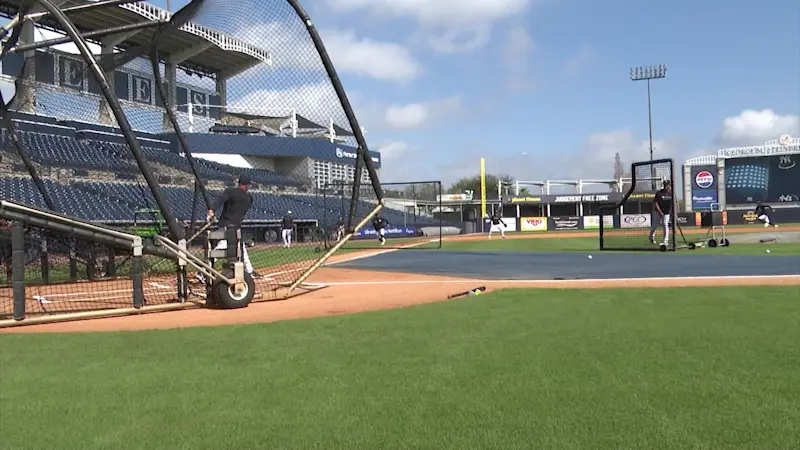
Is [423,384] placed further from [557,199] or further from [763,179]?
[557,199]

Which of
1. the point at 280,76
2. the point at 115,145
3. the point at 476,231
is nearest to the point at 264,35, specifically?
the point at 280,76

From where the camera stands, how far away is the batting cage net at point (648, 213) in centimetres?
1620

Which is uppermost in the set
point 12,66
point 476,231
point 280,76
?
point 12,66

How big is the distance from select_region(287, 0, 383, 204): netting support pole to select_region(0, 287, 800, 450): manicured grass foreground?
486 cm

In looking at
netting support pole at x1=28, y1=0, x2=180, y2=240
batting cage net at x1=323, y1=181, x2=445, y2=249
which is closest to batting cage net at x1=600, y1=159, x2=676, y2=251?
batting cage net at x1=323, y1=181, x2=445, y2=249

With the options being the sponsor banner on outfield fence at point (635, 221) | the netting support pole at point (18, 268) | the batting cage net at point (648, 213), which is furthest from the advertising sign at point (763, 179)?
the netting support pole at point (18, 268)

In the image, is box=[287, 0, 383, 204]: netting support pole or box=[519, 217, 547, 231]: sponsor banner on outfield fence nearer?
box=[287, 0, 383, 204]: netting support pole

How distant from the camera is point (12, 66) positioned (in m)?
13.6

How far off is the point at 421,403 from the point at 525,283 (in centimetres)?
735

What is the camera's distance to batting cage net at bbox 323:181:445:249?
2241 cm

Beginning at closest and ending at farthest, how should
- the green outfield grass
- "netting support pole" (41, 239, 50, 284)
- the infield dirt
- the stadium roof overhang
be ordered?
the infield dirt, the stadium roof overhang, "netting support pole" (41, 239, 50, 284), the green outfield grass

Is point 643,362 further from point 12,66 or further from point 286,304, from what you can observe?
point 12,66

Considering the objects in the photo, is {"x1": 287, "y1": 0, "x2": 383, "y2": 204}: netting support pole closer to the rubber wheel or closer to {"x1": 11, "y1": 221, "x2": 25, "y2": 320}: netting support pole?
the rubber wheel

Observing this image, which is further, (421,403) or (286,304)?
(286,304)
